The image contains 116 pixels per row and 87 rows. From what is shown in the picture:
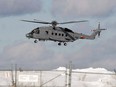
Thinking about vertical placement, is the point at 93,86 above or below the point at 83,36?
below

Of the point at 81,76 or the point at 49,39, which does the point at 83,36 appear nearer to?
the point at 49,39

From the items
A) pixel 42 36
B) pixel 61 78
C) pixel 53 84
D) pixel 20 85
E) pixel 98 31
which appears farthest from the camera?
pixel 98 31

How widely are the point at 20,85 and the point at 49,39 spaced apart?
26.8 m

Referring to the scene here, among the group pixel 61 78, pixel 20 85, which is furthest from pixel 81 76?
pixel 20 85

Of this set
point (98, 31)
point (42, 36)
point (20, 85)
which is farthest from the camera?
point (98, 31)

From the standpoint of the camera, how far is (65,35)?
3568 inches

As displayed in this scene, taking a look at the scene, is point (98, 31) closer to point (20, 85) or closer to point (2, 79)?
point (2, 79)

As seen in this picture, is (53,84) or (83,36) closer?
(53,84)

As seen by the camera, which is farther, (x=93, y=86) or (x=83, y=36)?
(x=83, y=36)

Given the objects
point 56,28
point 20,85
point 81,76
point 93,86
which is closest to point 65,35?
point 56,28

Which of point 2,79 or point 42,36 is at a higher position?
point 42,36

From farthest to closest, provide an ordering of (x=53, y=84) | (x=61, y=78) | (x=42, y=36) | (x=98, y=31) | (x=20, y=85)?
(x=98, y=31), (x=42, y=36), (x=61, y=78), (x=53, y=84), (x=20, y=85)

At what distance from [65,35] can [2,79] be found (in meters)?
20.8

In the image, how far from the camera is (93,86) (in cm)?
7262
